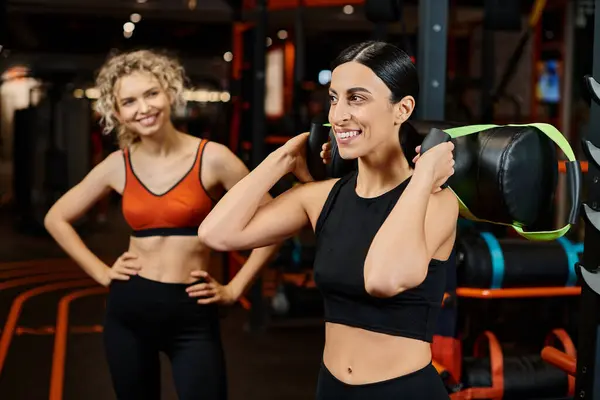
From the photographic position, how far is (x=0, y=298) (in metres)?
6.48

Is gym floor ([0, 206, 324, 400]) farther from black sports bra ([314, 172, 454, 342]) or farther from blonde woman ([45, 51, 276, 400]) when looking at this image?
black sports bra ([314, 172, 454, 342])

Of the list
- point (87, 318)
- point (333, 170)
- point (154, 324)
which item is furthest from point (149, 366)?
point (87, 318)

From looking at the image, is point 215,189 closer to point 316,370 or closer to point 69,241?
point 69,241

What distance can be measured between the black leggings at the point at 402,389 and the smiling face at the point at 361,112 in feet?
1.54

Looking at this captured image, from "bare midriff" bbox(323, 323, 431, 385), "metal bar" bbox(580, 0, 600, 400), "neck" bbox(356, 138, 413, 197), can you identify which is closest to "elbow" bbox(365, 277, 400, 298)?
"bare midriff" bbox(323, 323, 431, 385)

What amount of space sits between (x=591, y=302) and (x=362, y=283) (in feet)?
2.52

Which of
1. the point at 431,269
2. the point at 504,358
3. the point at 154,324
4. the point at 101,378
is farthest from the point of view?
the point at 101,378

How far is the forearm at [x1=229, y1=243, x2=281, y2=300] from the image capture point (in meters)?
2.77

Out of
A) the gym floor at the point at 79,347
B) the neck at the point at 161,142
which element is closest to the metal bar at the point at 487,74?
the gym floor at the point at 79,347

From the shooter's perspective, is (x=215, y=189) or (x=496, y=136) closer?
(x=496, y=136)

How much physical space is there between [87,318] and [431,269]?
4685 mm

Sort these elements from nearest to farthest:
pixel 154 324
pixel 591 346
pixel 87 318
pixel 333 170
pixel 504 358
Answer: pixel 333 170 → pixel 591 346 → pixel 154 324 → pixel 504 358 → pixel 87 318

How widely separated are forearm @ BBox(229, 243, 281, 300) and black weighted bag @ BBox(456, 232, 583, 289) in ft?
2.80

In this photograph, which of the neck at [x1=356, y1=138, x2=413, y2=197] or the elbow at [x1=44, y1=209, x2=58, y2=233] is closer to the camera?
the neck at [x1=356, y1=138, x2=413, y2=197]
